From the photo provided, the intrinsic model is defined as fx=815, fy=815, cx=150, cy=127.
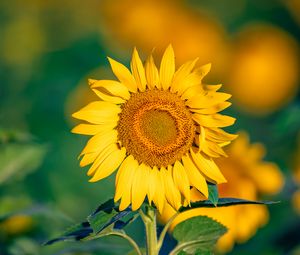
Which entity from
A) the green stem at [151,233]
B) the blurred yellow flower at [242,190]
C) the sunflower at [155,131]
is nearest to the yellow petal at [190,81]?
the sunflower at [155,131]

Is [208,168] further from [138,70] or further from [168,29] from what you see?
[168,29]

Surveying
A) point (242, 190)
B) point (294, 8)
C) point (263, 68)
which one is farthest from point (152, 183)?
point (294, 8)

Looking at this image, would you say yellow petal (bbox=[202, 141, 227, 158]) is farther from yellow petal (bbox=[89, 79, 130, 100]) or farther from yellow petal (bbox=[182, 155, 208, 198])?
yellow petal (bbox=[89, 79, 130, 100])

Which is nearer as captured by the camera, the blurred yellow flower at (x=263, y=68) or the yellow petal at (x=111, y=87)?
the yellow petal at (x=111, y=87)

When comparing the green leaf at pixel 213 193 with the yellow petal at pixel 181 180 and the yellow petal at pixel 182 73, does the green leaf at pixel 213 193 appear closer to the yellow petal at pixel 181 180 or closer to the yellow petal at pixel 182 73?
the yellow petal at pixel 181 180

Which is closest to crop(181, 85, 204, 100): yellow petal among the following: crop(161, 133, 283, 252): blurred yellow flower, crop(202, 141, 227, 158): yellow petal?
crop(202, 141, 227, 158): yellow petal

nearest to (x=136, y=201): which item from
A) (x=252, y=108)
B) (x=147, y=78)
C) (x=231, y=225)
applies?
(x=147, y=78)
